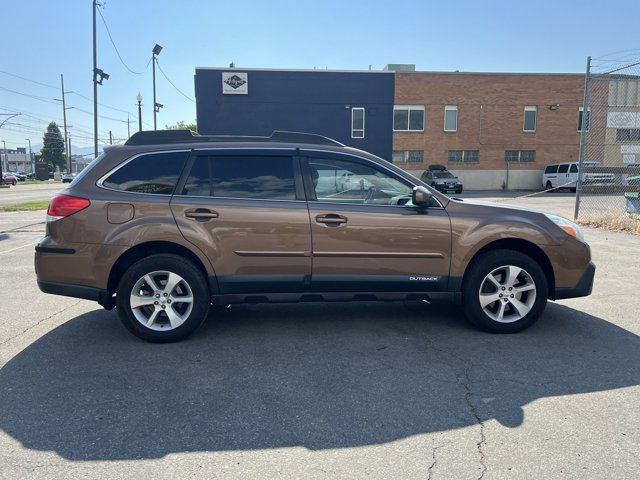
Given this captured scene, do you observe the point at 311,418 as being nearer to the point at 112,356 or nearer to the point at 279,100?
the point at 112,356

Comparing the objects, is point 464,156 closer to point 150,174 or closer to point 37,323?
point 150,174

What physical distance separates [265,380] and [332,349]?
0.83 meters

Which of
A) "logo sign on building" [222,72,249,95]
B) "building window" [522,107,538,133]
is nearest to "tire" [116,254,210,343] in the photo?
"logo sign on building" [222,72,249,95]

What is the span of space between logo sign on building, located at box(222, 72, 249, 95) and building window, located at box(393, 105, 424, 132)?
1047 cm

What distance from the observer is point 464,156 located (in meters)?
35.2

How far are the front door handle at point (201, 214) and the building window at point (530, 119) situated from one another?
115 ft

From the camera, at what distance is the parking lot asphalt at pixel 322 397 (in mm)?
2713

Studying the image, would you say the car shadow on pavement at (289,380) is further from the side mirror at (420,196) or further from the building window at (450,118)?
the building window at (450,118)

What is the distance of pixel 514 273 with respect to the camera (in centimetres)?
467

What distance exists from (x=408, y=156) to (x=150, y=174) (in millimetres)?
31746

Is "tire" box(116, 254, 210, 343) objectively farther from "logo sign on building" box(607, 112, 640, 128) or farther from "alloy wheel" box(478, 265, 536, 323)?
"logo sign on building" box(607, 112, 640, 128)

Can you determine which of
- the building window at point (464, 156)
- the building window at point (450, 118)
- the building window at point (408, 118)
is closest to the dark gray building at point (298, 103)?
the building window at point (408, 118)

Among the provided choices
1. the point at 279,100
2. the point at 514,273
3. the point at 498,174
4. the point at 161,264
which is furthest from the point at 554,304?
the point at 498,174

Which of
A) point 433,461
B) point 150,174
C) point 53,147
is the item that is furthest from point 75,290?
point 53,147
